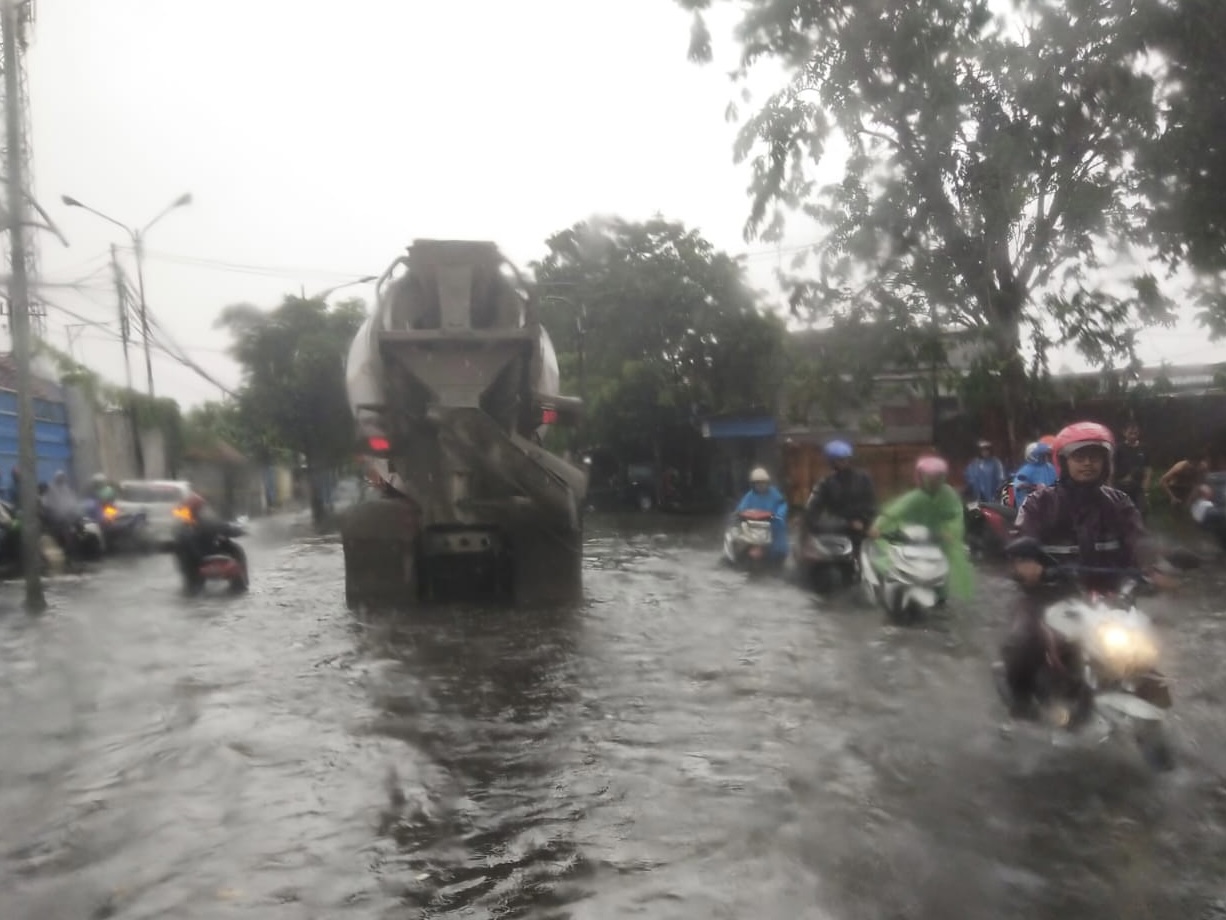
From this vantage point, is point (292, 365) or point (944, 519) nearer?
point (944, 519)

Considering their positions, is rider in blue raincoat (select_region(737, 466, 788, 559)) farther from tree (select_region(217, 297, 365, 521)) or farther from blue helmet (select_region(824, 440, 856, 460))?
tree (select_region(217, 297, 365, 521))

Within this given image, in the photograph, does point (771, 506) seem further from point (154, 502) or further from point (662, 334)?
point (662, 334)

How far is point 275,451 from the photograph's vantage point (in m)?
54.9

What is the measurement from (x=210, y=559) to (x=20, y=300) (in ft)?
11.3

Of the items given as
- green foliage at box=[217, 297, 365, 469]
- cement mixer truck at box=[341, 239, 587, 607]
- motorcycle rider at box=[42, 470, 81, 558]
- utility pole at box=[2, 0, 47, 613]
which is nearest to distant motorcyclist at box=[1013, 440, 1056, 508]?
cement mixer truck at box=[341, 239, 587, 607]

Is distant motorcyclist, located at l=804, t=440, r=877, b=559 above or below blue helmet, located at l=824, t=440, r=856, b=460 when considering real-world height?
below

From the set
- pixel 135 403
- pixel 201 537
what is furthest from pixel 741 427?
pixel 201 537

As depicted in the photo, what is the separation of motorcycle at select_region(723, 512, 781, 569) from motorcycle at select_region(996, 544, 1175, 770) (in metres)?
9.14

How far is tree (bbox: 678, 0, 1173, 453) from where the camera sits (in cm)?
2169

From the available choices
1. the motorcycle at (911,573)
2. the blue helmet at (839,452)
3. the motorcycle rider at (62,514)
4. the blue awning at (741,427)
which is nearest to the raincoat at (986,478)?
the blue helmet at (839,452)

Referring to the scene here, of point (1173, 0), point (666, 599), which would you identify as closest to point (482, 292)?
point (666, 599)

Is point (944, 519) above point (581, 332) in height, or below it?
below

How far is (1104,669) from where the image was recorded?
534cm

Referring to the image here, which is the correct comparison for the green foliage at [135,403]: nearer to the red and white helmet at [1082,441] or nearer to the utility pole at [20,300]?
the utility pole at [20,300]
